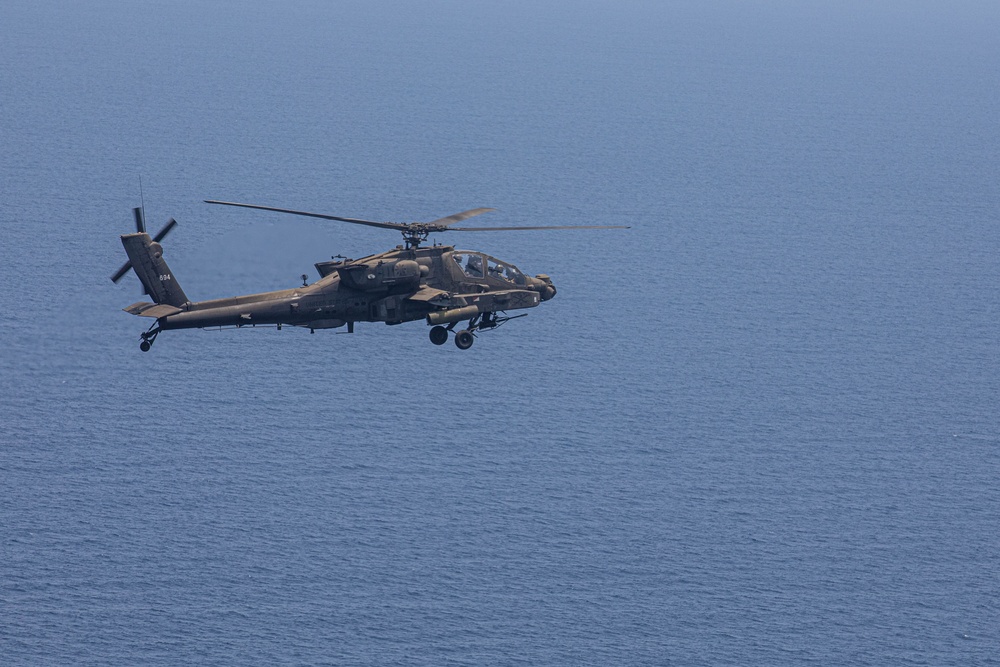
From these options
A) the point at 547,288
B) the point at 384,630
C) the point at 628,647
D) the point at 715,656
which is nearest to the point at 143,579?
the point at 384,630

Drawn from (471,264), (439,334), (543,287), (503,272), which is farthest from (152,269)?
(543,287)

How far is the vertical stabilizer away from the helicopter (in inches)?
2.0

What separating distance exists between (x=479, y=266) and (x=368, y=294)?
6471mm

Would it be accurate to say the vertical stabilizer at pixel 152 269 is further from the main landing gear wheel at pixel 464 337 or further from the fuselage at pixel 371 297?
the main landing gear wheel at pixel 464 337

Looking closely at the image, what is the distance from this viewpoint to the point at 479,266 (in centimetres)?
7288

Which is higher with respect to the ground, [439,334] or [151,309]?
[151,309]

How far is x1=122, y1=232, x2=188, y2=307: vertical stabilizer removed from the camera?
2692 inches

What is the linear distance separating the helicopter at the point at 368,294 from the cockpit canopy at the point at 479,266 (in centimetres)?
5

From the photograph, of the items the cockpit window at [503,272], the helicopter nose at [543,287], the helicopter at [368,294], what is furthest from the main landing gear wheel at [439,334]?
the helicopter nose at [543,287]

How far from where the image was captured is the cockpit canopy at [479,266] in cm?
7262

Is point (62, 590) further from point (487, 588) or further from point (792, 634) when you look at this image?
point (792, 634)

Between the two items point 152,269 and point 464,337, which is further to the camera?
point 464,337

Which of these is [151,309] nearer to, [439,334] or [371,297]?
[371,297]

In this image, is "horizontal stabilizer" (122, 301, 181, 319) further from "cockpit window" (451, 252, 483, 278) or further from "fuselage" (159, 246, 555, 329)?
"cockpit window" (451, 252, 483, 278)
